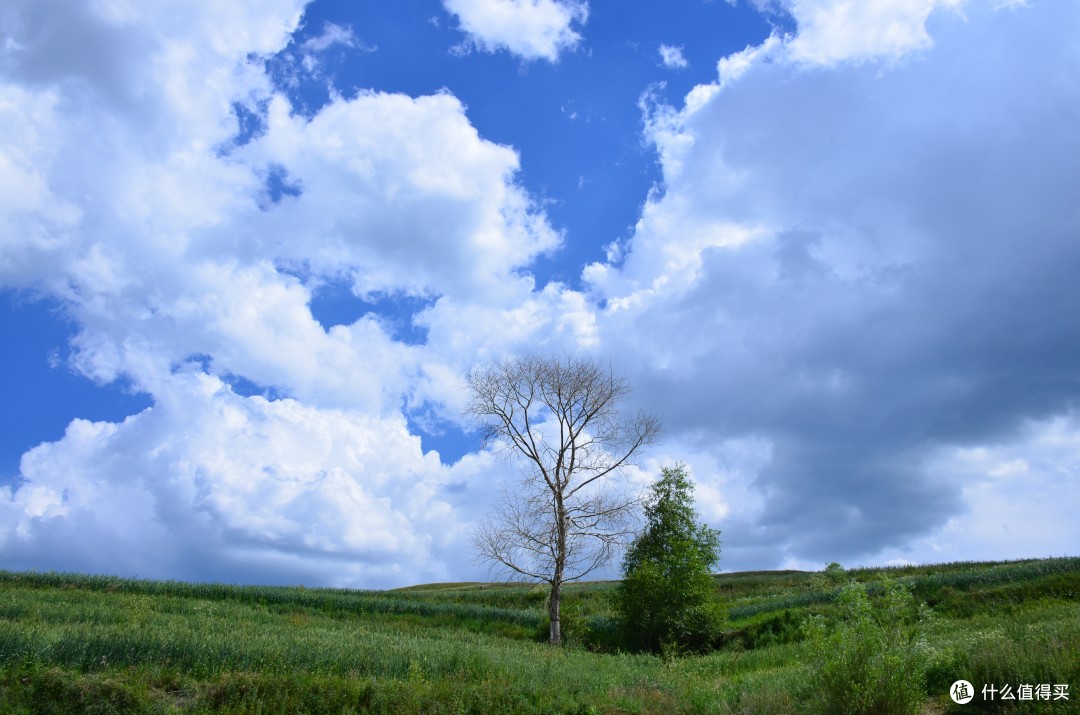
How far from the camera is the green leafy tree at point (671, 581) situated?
28016 millimetres

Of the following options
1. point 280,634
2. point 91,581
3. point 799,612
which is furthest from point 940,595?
point 91,581

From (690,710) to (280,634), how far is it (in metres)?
11.0

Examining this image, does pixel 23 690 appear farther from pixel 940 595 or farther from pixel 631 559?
pixel 940 595

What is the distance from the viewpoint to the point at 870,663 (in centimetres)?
1084

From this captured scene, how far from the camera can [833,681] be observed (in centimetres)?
1097
